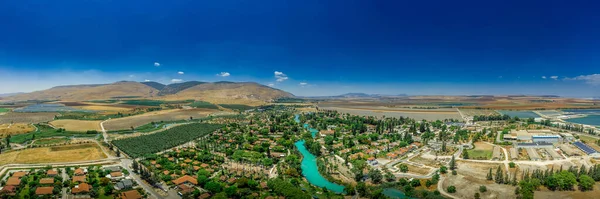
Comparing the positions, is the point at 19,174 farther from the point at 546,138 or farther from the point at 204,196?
the point at 546,138

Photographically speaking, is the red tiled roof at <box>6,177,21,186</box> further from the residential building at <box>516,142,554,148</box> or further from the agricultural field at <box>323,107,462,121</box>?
the agricultural field at <box>323,107,462,121</box>

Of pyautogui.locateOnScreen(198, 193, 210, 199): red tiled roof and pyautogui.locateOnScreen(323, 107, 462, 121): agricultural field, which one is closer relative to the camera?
pyautogui.locateOnScreen(198, 193, 210, 199): red tiled roof

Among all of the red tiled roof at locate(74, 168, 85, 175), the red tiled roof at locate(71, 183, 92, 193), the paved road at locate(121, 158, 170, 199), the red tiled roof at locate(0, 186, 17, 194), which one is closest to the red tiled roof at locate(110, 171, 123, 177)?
the paved road at locate(121, 158, 170, 199)

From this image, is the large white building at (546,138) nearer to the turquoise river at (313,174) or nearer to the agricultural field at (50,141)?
the turquoise river at (313,174)

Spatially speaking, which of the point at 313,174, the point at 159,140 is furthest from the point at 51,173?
the point at 313,174

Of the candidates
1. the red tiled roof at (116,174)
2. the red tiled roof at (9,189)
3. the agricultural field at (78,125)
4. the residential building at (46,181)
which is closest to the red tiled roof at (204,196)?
the red tiled roof at (116,174)

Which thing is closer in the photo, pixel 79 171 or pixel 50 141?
pixel 79 171

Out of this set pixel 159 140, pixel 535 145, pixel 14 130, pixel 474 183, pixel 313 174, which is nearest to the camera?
pixel 474 183
